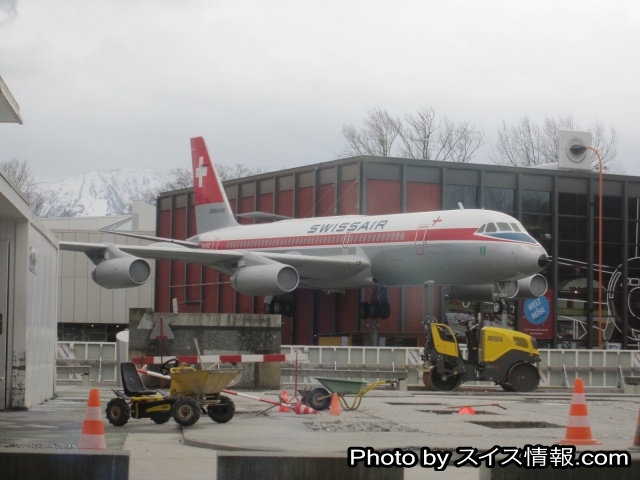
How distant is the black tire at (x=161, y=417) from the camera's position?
1489cm

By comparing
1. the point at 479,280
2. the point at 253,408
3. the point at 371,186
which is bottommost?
the point at 253,408

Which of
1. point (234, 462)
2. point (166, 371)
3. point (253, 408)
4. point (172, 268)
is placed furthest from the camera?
point (172, 268)

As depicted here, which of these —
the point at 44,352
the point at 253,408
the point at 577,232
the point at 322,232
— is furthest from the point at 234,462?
the point at 577,232

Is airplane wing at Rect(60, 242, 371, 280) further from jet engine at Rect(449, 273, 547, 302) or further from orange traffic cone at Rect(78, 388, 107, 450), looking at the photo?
orange traffic cone at Rect(78, 388, 107, 450)

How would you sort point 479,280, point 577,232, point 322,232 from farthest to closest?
point 577,232 < point 322,232 < point 479,280

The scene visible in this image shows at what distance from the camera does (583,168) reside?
4938cm

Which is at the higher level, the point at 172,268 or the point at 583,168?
the point at 583,168

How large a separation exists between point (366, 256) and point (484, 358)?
15.1 metres

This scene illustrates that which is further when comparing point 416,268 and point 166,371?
point 416,268

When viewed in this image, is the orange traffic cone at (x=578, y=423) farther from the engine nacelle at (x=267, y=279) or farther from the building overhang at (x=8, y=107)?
the engine nacelle at (x=267, y=279)

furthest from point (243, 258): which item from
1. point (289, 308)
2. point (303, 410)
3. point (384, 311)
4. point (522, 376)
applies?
point (303, 410)

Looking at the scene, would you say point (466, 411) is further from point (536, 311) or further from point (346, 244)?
point (536, 311)

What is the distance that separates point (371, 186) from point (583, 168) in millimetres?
10766

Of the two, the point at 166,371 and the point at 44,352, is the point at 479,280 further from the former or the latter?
the point at 166,371
